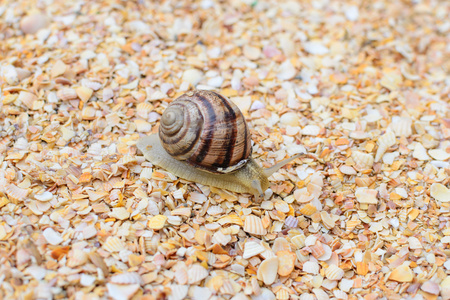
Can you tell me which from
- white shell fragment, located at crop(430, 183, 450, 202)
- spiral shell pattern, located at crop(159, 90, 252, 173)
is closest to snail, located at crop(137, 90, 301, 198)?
spiral shell pattern, located at crop(159, 90, 252, 173)

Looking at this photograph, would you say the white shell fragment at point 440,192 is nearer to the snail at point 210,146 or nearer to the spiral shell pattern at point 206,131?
the snail at point 210,146

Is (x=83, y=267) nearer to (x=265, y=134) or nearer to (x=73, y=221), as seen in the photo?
(x=73, y=221)

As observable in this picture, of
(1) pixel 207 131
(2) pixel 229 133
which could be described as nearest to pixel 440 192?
(2) pixel 229 133

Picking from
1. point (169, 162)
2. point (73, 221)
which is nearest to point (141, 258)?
point (73, 221)

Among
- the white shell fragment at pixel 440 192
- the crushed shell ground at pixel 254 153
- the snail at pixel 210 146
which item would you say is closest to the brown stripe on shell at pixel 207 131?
the snail at pixel 210 146

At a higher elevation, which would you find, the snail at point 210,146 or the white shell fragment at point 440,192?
the snail at point 210,146

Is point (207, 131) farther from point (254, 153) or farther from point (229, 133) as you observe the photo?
point (254, 153)

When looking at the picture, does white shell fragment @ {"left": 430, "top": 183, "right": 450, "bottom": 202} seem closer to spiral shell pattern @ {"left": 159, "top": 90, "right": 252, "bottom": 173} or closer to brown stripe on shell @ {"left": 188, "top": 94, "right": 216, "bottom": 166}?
spiral shell pattern @ {"left": 159, "top": 90, "right": 252, "bottom": 173}
